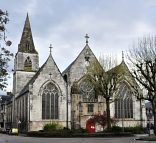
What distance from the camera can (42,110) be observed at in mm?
65625

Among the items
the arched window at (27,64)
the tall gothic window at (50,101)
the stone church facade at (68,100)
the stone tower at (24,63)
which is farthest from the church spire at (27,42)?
the tall gothic window at (50,101)

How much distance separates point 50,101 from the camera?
66.9m

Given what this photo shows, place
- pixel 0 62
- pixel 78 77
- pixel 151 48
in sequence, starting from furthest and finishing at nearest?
pixel 78 77, pixel 151 48, pixel 0 62

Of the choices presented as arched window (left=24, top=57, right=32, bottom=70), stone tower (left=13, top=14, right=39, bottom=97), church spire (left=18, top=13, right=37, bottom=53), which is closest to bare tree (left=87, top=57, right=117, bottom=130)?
stone tower (left=13, top=14, right=39, bottom=97)

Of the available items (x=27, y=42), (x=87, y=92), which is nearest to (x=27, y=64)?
(x=27, y=42)

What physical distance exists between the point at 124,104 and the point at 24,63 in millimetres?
25016

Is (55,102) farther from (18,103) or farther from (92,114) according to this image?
(18,103)

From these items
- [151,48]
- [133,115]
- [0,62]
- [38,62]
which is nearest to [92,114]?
[133,115]

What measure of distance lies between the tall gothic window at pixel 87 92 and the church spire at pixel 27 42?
61.3 feet

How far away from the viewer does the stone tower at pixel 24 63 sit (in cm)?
8012

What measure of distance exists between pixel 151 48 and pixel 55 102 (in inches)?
1205

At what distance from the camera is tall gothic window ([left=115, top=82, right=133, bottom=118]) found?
227ft

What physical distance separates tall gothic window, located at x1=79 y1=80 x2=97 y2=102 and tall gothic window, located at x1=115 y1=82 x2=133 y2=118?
4.83 meters

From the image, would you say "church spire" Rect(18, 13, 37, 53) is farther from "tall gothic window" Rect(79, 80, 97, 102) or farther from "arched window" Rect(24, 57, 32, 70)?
"tall gothic window" Rect(79, 80, 97, 102)
